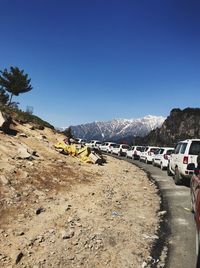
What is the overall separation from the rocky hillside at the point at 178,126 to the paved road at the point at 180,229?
153708 millimetres

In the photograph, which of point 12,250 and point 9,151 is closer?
point 12,250

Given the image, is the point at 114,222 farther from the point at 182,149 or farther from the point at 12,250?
the point at 182,149

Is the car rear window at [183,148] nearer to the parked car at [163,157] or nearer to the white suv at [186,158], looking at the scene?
the white suv at [186,158]

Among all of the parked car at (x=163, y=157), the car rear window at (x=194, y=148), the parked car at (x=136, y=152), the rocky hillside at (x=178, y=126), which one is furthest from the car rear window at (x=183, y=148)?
the rocky hillside at (x=178, y=126)

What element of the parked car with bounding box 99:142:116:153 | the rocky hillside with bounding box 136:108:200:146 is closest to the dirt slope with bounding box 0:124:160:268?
the parked car with bounding box 99:142:116:153

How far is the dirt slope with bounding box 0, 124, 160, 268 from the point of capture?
7.48 m

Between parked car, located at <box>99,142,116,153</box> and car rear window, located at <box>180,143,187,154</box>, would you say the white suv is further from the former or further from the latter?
parked car, located at <box>99,142,116,153</box>

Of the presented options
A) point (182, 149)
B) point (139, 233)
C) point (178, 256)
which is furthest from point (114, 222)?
point (182, 149)

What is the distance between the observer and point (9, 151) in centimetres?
1733

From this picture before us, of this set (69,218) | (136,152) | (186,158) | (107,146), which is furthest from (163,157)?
(107,146)

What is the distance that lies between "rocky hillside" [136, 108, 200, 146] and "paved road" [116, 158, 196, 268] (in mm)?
153708

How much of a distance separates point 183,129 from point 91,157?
15785 centimetres

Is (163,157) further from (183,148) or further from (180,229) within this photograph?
(180,229)

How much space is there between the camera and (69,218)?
32.4 ft
